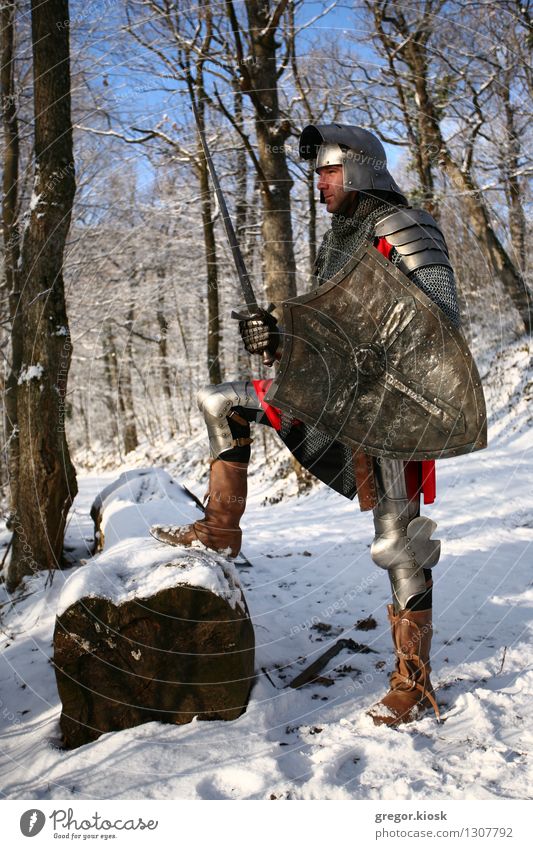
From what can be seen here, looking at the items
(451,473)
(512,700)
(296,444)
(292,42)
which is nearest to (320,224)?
(292,42)

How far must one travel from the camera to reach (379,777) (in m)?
2.09

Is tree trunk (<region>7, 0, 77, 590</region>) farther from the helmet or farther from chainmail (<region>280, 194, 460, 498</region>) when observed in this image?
the helmet

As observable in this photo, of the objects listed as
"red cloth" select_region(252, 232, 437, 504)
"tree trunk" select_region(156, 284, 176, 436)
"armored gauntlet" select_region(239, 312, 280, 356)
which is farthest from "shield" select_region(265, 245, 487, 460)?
"tree trunk" select_region(156, 284, 176, 436)

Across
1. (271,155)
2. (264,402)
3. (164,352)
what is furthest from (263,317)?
(164,352)

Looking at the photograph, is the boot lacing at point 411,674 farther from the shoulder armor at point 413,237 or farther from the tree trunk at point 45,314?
the tree trunk at point 45,314

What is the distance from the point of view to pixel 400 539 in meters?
2.60

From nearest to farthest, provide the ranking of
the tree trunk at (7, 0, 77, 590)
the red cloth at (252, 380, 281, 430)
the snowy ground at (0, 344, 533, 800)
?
the snowy ground at (0, 344, 533, 800)
the red cloth at (252, 380, 281, 430)
the tree trunk at (7, 0, 77, 590)

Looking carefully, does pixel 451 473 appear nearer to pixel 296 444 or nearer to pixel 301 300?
pixel 296 444

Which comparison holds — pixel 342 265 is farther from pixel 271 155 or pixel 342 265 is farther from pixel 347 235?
pixel 271 155

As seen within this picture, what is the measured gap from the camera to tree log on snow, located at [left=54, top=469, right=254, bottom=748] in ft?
8.41

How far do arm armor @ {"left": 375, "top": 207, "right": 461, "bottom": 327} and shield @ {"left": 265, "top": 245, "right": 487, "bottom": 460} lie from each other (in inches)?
3.1

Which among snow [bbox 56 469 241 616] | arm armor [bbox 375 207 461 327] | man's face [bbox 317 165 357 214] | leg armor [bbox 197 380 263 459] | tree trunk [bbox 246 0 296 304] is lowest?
snow [bbox 56 469 241 616]

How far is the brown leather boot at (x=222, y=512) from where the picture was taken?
2854 mm

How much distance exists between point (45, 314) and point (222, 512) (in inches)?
89.1
